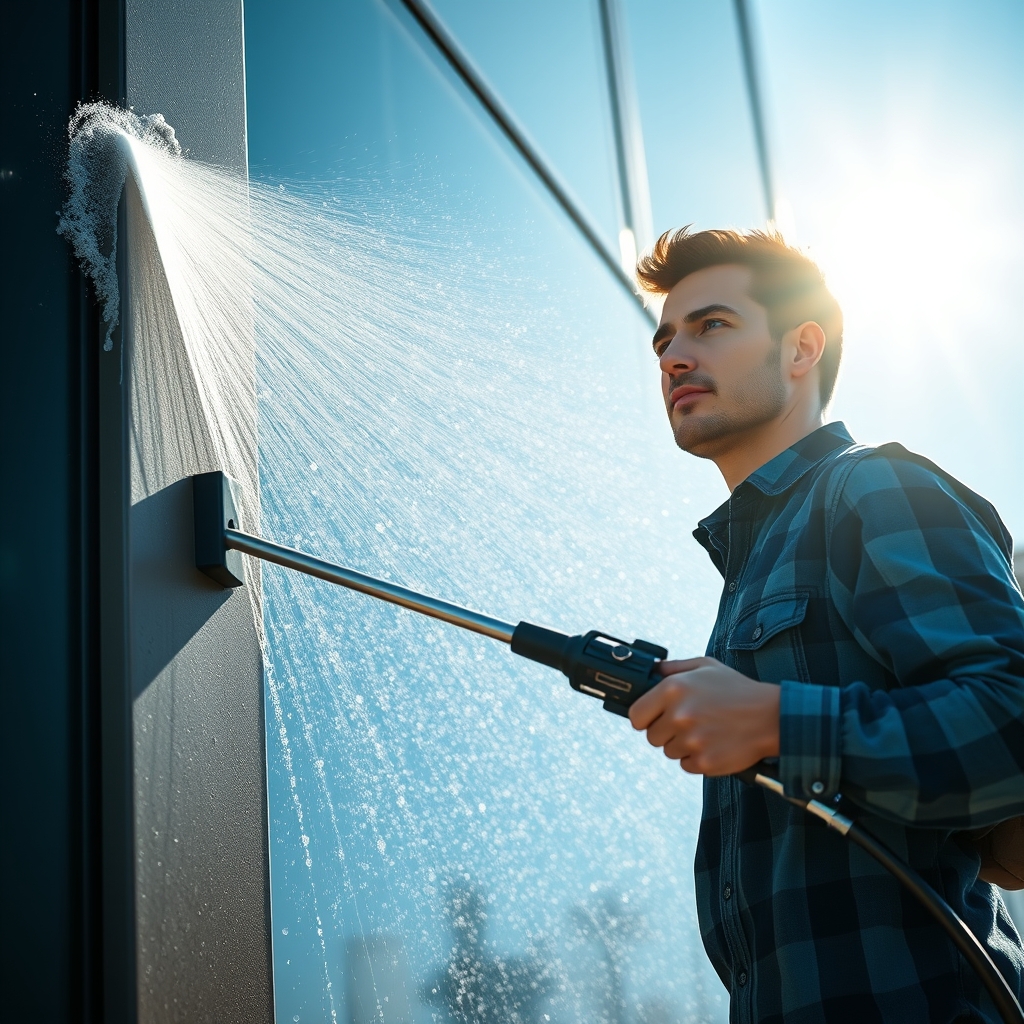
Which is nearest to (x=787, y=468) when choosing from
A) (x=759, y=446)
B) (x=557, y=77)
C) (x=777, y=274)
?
(x=759, y=446)

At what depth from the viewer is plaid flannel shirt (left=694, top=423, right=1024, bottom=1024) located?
0.73 meters

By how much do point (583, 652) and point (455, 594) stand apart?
59 centimetres

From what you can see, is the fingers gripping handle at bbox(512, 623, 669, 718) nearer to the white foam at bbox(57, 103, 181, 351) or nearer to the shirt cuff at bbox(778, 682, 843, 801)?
the shirt cuff at bbox(778, 682, 843, 801)

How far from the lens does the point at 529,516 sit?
1.60 meters

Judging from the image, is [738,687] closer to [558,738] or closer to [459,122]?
[558,738]

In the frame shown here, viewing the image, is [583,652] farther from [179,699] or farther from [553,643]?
[179,699]

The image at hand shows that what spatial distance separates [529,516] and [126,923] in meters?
0.97

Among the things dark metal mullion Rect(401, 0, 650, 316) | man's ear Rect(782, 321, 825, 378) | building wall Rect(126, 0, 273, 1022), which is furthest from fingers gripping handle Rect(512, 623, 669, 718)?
dark metal mullion Rect(401, 0, 650, 316)

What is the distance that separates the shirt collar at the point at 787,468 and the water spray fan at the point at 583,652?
371mm

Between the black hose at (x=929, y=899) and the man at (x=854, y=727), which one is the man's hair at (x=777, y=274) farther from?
the black hose at (x=929, y=899)

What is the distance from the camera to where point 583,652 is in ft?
2.57

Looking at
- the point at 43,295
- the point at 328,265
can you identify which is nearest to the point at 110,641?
A: the point at 43,295

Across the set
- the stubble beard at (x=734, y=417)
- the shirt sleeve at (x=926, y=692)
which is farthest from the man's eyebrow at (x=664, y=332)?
the shirt sleeve at (x=926, y=692)

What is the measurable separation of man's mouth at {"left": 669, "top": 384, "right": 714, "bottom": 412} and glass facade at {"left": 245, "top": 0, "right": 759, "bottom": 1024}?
33 cm
